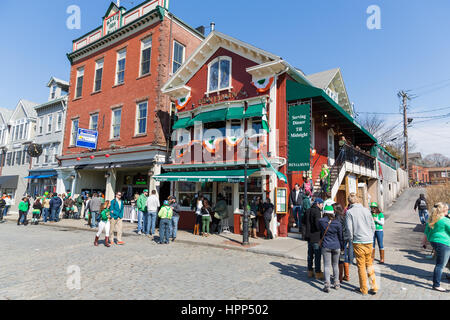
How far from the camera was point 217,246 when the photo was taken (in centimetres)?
1049

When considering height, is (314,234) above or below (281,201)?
below

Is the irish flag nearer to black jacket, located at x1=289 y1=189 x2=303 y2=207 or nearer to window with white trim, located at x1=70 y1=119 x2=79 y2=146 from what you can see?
black jacket, located at x1=289 y1=189 x2=303 y2=207

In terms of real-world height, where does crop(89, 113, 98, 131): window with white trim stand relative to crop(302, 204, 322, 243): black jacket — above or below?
above

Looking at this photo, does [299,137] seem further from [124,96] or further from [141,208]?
[124,96]

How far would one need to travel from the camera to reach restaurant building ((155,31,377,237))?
12.4 metres

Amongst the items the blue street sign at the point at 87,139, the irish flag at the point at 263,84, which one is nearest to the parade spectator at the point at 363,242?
the irish flag at the point at 263,84

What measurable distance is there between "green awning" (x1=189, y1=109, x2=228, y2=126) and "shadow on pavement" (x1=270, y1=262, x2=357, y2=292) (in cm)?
788

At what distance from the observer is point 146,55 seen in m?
18.8

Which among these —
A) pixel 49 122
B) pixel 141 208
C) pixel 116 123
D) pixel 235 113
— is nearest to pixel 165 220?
pixel 141 208

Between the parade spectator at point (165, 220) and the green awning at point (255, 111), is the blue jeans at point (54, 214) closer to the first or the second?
the parade spectator at point (165, 220)

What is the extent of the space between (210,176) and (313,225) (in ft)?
23.2

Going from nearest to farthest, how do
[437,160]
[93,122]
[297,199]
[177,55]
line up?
1. [297,199]
2. [177,55]
3. [93,122]
4. [437,160]

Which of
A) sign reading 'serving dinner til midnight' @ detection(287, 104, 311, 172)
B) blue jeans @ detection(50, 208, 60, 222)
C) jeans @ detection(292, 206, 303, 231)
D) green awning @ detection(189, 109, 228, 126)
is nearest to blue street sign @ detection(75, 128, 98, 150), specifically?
blue jeans @ detection(50, 208, 60, 222)

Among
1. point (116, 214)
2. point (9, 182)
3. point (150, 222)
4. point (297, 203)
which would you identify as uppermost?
point (9, 182)
